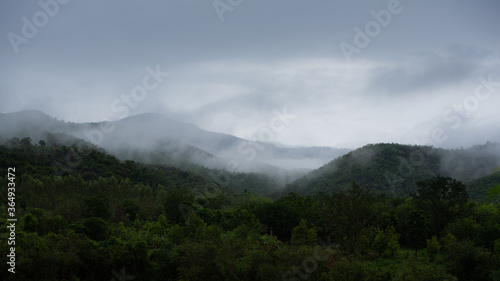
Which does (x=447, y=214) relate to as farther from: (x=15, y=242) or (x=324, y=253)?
(x=15, y=242)

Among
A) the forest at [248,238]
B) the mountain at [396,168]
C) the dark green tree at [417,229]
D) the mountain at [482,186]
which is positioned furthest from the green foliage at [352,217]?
the mountain at [396,168]

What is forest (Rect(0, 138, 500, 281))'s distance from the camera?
28.0 metres

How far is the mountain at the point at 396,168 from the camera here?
437 feet

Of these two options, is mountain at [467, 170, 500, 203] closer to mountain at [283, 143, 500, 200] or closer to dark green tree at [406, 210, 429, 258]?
mountain at [283, 143, 500, 200]

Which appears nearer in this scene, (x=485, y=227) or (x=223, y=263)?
(x=223, y=263)

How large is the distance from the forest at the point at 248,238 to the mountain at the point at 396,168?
66.4 meters

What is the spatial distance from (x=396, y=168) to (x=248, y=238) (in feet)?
386

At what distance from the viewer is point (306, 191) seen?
14250 centimetres

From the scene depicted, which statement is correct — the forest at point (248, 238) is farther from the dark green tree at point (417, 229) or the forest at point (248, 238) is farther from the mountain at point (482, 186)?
the mountain at point (482, 186)

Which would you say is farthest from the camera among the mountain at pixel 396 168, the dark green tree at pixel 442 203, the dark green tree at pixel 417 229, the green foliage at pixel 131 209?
the mountain at pixel 396 168

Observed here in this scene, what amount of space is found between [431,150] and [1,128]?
212 m

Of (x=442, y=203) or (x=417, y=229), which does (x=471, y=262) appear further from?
(x=442, y=203)

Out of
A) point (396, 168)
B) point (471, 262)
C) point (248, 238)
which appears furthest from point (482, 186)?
point (248, 238)

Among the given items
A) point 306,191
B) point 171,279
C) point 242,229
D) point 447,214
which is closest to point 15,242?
point 171,279
